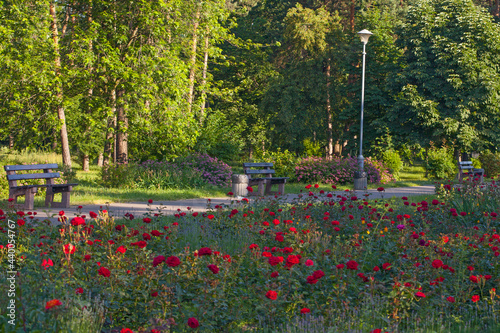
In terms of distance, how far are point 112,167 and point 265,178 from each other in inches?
181

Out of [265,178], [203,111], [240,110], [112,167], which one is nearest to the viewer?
[265,178]

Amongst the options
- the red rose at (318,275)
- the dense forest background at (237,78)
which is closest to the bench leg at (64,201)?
the dense forest background at (237,78)

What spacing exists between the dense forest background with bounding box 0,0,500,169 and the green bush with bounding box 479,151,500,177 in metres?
0.41

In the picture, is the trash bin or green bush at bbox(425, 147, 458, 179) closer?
the trash bin

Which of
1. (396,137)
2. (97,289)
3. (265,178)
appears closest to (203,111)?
(265,178)

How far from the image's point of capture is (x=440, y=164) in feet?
70.5

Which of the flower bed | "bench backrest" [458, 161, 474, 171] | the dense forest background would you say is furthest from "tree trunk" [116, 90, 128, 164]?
"bench backrest" [458, 161, 474, 171]

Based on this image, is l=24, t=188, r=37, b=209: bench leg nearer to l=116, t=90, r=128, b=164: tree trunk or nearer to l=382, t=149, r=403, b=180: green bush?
l=116, t=90, r=128, b=164: tree trunk

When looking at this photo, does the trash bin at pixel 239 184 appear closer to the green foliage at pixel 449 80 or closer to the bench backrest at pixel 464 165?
the bench backrest at pixel 464 165

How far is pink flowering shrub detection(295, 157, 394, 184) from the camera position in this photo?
1706 cm

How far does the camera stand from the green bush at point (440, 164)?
21.5 m

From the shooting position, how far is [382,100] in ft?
82.0

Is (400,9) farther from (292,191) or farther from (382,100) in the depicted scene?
(292,191)

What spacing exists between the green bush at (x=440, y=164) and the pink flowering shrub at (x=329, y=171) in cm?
483
